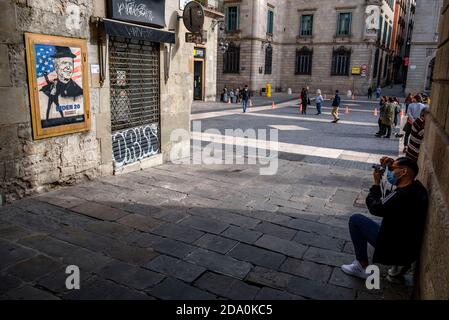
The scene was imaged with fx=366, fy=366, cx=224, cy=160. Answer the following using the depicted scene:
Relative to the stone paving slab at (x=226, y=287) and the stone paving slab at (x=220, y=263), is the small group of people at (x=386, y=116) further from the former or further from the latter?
the stone paving slab at (x=226, y=287)

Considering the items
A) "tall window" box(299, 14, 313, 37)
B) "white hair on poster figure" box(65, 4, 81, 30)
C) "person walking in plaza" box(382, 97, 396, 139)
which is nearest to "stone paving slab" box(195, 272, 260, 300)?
"white hair on poster figure" box(65, 4, 81, 30)

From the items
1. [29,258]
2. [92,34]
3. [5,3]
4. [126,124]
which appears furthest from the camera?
[126,124]

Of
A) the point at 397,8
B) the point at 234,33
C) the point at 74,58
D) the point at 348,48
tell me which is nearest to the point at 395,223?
the point at 74,58

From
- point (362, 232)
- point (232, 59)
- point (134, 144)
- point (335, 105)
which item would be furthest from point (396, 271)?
point (232, 59)

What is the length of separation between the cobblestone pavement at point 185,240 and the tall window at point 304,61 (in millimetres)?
34961

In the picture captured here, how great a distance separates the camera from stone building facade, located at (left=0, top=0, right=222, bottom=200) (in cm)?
573

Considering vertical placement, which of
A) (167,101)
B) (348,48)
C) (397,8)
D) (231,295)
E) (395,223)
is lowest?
(231,295)

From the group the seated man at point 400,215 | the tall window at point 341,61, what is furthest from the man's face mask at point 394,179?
the tall window at point 341,61

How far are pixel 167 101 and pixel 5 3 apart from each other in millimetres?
4217

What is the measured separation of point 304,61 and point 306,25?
3.81 meters

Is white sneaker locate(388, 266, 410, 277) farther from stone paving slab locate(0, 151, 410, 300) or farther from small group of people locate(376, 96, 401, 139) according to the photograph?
small group of people locate(376, 96, 401, 139)

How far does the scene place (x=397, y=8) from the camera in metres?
49.7
